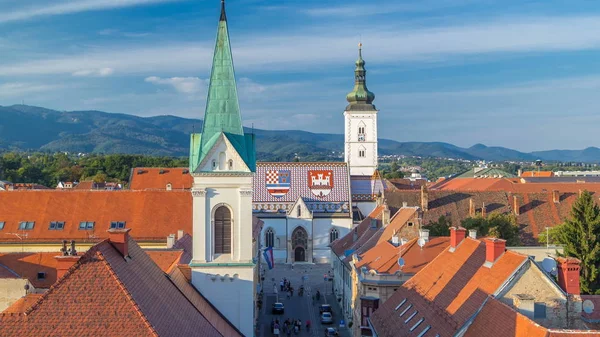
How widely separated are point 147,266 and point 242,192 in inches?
354

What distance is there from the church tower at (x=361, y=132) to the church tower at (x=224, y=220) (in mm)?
103138

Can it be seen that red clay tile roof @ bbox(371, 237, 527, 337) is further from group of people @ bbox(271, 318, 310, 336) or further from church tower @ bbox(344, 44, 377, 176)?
church tower @ bbox(344, 44, 377, 176)

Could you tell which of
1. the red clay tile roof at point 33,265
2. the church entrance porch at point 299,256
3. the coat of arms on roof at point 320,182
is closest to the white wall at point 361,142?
the coat of arms on roof at point 320,182

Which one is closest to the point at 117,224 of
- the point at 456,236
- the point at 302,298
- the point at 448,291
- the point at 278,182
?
the point at 302,298

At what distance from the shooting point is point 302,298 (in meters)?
75.2

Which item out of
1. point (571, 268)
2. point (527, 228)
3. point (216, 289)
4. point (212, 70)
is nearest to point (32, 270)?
point (216, 289)

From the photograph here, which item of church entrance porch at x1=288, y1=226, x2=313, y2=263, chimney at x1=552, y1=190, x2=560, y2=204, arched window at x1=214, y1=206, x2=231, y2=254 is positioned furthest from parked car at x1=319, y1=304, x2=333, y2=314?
church entrance porch at x1=288, y1=226, x2=313, y2=263

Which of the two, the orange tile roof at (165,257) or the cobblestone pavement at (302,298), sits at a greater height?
the orange tile roof at (165,257)

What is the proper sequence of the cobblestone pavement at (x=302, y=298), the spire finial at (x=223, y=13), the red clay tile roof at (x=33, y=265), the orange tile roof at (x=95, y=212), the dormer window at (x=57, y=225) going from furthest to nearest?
1. the dormer window at (x=57, y=225)
2. the orange tile roof at (x=95, y=212)
3. the cobblestone pavement at (x=302, y=298)
4. the red clay tile roof at (x=33, y=265)
5. the spire finial at (x=223, y=13)

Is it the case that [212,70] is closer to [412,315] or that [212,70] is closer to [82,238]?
[412,315]

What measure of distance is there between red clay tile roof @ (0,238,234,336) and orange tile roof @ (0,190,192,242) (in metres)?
40.2

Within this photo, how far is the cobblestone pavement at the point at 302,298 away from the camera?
60.5 metres

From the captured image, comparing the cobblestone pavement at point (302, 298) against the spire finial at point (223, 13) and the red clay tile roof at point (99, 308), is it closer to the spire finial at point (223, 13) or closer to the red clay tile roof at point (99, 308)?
the spire finial at point (223, 13)

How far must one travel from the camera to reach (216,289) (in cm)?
3453
